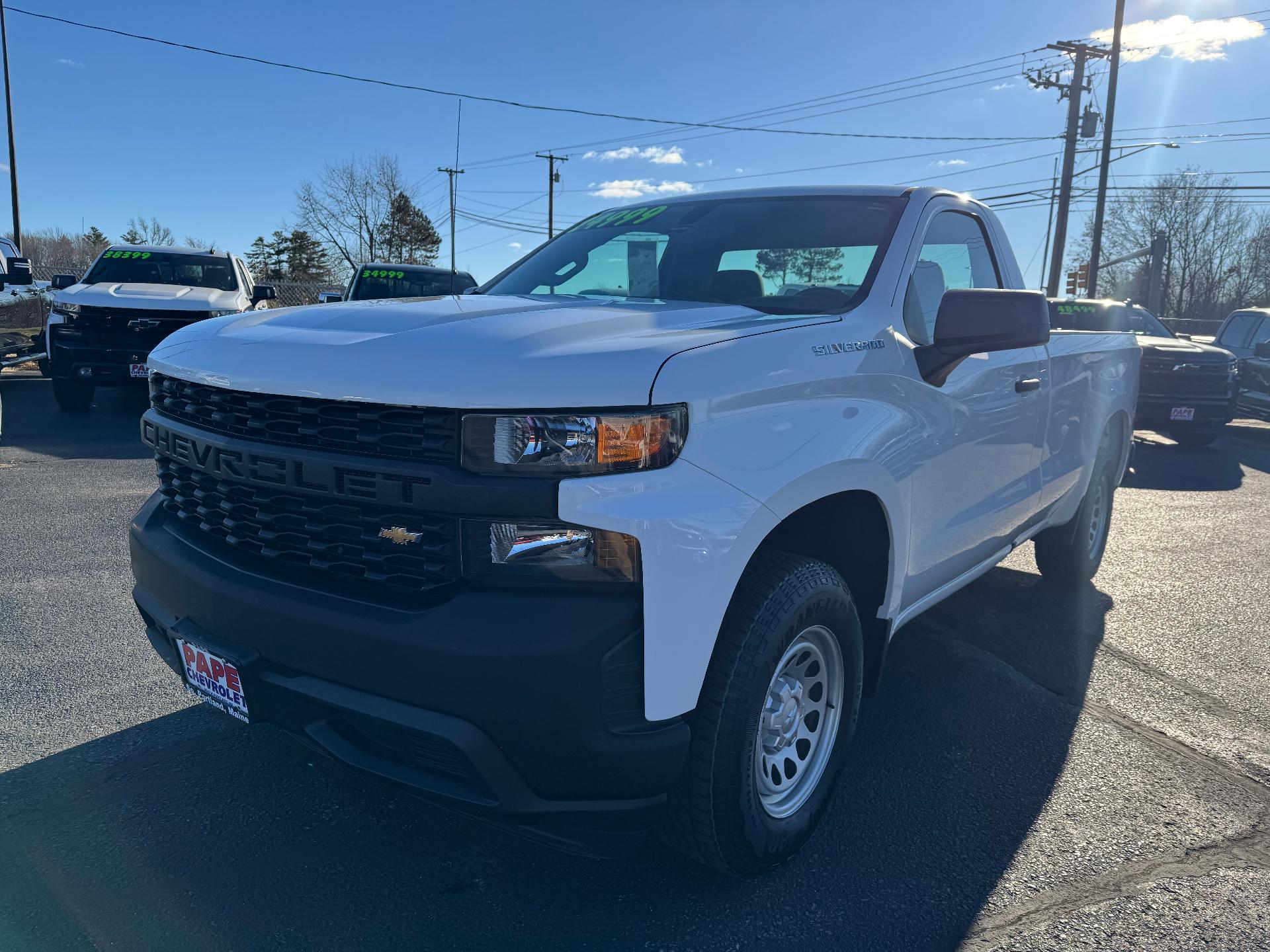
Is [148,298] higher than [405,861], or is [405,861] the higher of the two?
[148,298]

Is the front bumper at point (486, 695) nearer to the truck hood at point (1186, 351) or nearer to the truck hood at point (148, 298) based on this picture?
the truck hood at point (148, 298)

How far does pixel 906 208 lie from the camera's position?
129 inches

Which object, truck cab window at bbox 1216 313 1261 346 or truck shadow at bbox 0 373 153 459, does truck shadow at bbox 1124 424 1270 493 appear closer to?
truck cab window at bbox 1216 313 1261 346

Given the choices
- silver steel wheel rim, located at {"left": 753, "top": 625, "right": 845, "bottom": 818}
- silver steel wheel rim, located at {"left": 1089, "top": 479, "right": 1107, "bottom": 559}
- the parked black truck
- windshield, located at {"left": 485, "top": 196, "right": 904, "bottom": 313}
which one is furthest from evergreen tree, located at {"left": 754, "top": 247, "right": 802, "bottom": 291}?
the parked black truck

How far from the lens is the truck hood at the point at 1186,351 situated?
1162cm

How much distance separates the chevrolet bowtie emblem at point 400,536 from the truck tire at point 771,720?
721 millimetres

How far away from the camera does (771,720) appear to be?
8.08ft

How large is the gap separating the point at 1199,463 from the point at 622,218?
365 inches

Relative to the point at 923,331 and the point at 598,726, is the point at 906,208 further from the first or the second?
the point at 598,726

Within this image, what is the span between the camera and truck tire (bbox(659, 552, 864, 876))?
7.08 ft

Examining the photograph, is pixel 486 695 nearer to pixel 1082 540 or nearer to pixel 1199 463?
pixel 1082 540

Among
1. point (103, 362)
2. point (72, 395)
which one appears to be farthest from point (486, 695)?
point (72, 395)

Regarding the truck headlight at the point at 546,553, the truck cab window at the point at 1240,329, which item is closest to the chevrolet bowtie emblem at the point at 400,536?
the truck headlight at the point at 546,553

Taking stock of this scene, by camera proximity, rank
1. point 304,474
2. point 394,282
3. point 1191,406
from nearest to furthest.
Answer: point 304,474, point 1191,406, point 394,282
